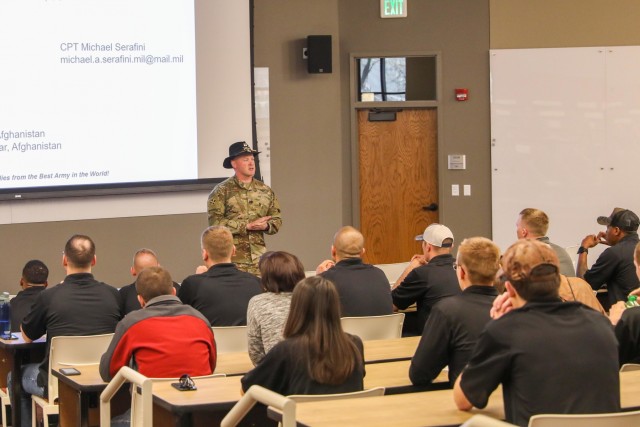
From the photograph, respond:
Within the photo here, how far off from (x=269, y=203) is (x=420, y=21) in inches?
143

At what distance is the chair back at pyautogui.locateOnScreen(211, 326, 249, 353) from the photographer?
4980 mm

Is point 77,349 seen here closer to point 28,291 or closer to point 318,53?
point 28,291

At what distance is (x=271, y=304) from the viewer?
4.18 metres

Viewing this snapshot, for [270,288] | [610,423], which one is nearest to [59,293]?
[270,288]

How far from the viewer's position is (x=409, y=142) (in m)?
10.6

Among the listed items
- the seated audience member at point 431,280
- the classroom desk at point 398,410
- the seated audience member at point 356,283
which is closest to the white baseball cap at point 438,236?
the seated audience member at point 431,280

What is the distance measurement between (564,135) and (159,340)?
7.27 meters

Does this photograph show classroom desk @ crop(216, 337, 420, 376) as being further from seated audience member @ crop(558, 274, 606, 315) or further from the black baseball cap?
the black baseball cap

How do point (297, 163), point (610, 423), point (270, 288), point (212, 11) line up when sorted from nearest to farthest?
point (610, 423), point (270, 288), point (212, 11), point (297, 163)

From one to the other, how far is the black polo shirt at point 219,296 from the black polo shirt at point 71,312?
433 millimetres

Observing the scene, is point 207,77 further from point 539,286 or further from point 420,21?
point 539,286

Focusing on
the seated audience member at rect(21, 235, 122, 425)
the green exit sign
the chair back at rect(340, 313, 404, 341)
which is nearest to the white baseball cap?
the chair back at rect(340, 313, 404, 341)

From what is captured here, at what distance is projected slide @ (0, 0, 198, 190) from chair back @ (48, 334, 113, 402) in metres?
3.46

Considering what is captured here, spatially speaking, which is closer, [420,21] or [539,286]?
[539,286]
